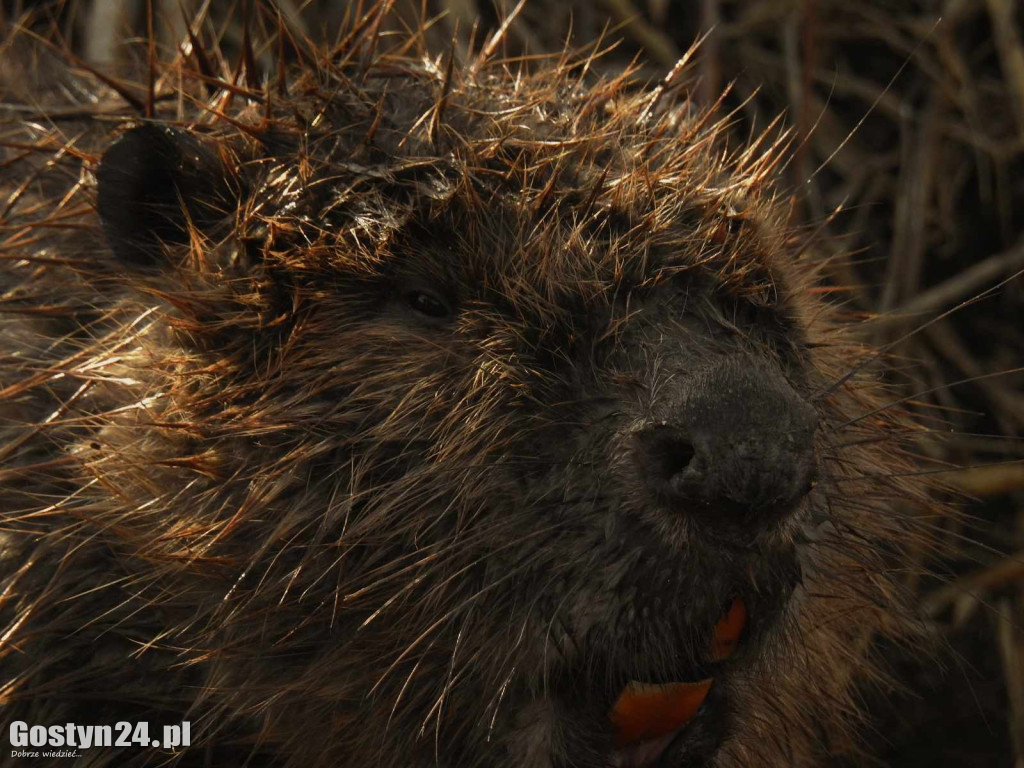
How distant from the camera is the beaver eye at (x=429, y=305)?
2.31 m

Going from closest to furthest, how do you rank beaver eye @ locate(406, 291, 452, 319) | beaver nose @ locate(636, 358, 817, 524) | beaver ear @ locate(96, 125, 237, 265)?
1. beaver nose @ locate(636, 358, 817, 524)
2. beaver eye @ locate(406, 291, 452, 319)
3. beaver ear @ locate(96, 125, 237, 265)

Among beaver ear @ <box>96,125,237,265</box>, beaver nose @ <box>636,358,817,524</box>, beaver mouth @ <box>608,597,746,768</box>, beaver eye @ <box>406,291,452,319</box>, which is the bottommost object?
beaver mouth @ <box>608,597,746,768</box>

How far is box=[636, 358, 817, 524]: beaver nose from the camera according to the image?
191 centimetres

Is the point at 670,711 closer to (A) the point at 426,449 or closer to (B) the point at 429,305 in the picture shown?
(A) the point at 426,449

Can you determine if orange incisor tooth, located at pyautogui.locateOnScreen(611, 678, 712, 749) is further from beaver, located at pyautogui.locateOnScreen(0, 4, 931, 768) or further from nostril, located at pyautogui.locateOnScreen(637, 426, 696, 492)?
nostril, located at pyautogui.locateOnScreen(637, 426, 696, 492)

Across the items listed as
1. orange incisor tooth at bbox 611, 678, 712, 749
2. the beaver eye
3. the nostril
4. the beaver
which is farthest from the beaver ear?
orange incisor tooth at bbox 611, 678, 712, 749

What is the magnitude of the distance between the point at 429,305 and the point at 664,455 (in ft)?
1.89

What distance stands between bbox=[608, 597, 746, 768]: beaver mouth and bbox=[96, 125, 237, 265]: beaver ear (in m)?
1.17

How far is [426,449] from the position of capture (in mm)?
2203

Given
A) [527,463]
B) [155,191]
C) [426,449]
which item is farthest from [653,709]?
[155,191]

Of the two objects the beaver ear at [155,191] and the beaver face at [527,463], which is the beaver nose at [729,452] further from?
the beaver ear at [155,191]

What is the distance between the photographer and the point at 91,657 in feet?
8.04

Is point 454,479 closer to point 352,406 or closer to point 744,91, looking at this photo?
point 352,406

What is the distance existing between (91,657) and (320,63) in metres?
1.22
